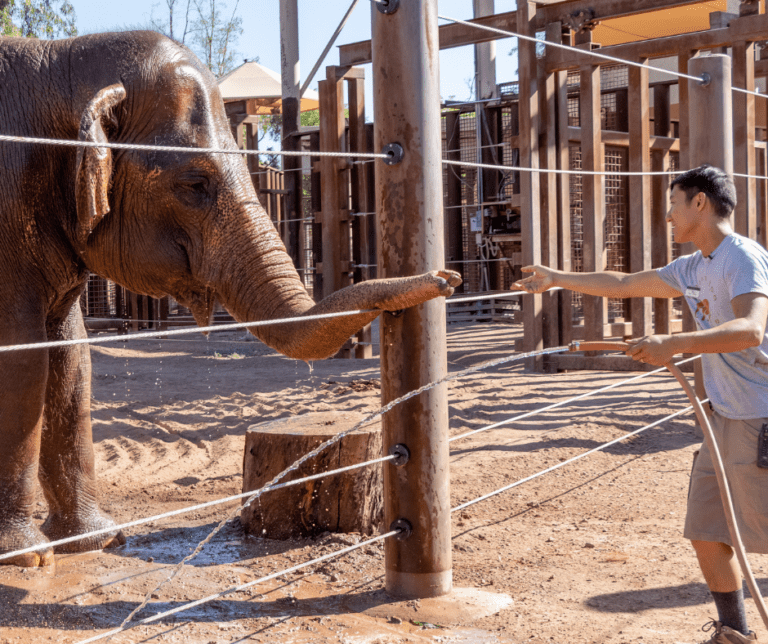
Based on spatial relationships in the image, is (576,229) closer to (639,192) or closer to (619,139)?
(619,139)

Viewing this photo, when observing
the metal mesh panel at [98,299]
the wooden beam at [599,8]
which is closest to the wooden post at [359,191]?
the wooden beam at [599,8]

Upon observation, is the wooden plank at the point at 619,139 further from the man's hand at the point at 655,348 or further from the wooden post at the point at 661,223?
the man's hand at the point at 655,348

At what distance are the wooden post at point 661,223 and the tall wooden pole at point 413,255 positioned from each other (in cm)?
523

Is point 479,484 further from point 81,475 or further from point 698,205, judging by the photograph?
point 698,205

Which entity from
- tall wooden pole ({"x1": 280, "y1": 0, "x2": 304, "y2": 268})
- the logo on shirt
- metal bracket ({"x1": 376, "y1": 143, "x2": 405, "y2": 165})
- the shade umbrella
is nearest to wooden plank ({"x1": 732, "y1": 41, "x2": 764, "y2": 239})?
the logo on shirt

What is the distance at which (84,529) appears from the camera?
4156mm

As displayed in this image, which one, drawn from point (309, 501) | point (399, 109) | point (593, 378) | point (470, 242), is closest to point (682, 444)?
point (593, 378)

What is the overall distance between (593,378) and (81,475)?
4.97 m

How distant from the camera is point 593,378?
805cm

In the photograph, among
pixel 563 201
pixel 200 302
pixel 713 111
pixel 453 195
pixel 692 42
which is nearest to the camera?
pixel 200 302

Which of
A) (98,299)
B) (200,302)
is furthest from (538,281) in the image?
(98,299)

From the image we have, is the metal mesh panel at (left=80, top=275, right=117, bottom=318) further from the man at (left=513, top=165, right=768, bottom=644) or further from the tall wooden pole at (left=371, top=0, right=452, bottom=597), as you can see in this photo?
the man at (left=513, top=165, right=768, bottom=644)

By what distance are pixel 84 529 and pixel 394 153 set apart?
2294 mm

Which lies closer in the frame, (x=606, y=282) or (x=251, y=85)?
(x=606, y=282)
